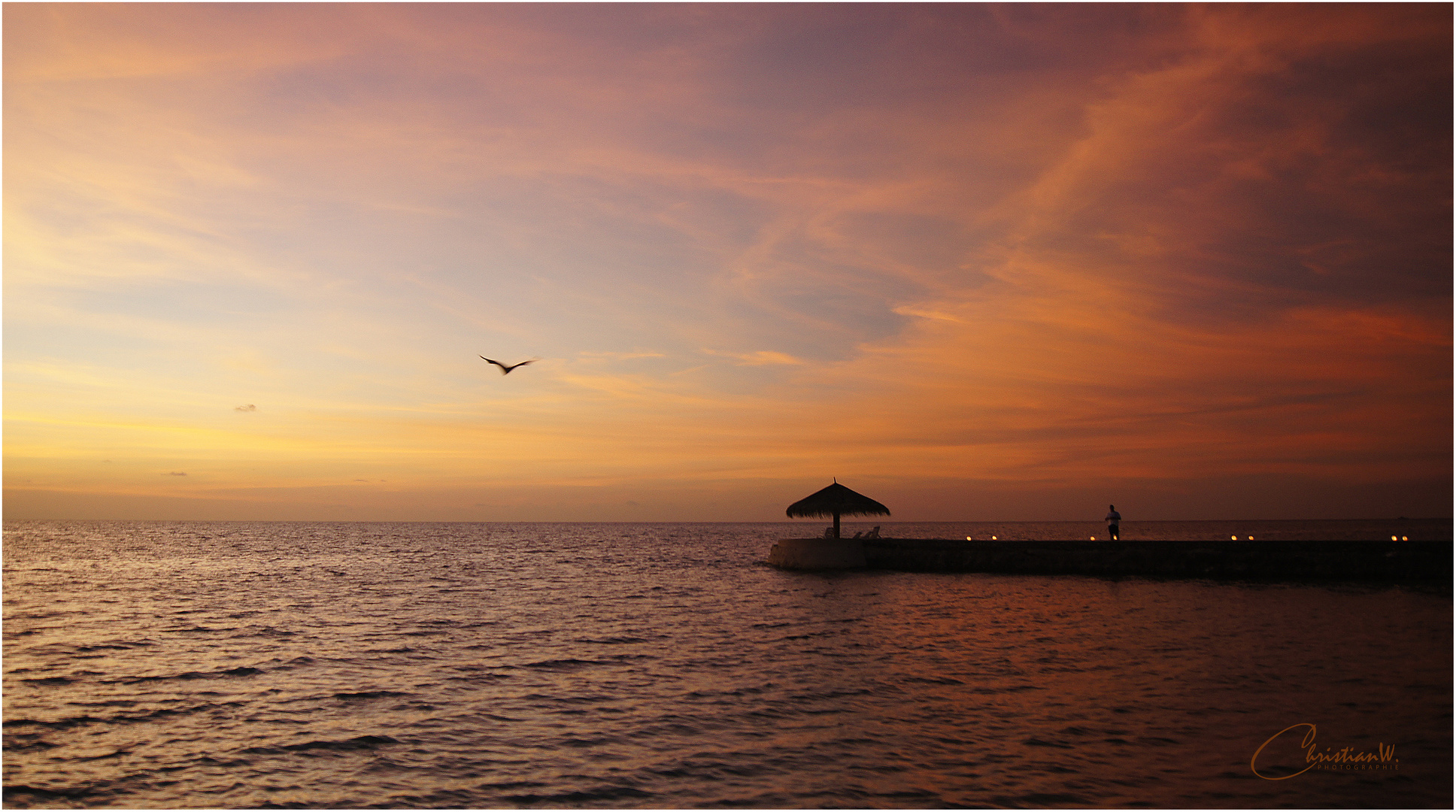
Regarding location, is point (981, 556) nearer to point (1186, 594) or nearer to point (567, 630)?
point (1186, 594)

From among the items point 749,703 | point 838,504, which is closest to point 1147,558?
point 838,504

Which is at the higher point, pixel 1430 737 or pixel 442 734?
pixel 1430 737

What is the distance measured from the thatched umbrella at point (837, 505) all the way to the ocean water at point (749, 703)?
493 inches

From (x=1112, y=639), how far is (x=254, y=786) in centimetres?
2022

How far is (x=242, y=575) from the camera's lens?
51.1 meters

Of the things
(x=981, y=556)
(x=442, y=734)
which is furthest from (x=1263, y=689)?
(x=981, y=556)
